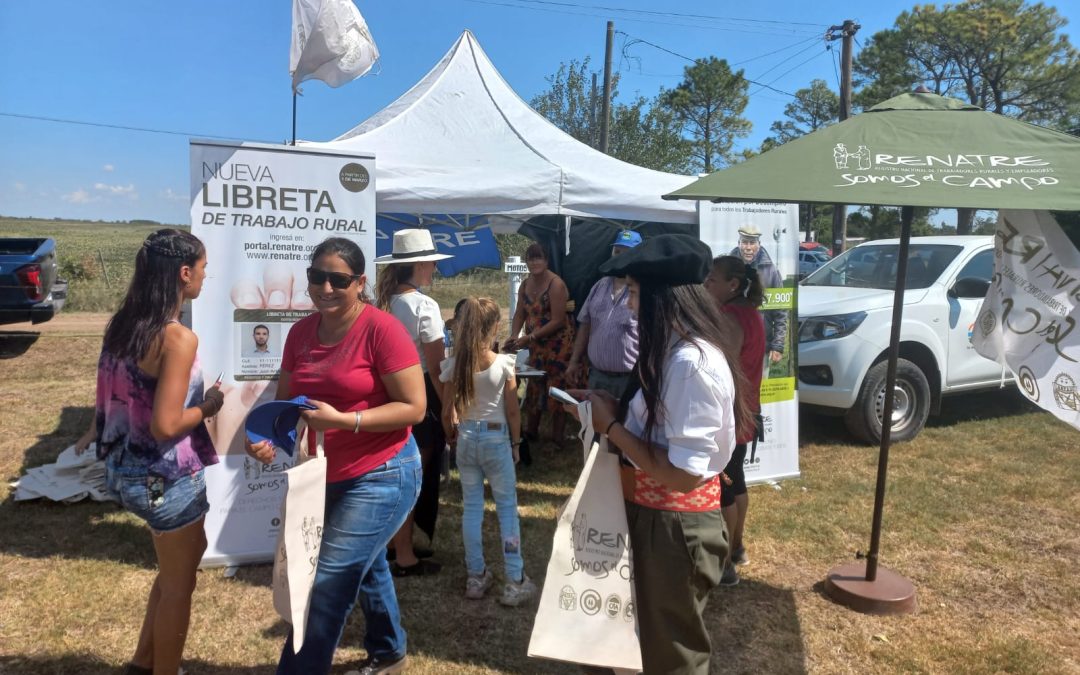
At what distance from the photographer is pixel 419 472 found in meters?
2.52

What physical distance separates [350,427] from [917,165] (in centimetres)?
231

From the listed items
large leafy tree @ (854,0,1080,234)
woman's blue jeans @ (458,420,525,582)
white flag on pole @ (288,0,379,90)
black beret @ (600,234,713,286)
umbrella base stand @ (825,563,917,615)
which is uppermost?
large leafy tree @ (854,0,1080,234)

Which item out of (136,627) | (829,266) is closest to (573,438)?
(829,266)

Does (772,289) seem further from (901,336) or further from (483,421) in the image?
(483,421)

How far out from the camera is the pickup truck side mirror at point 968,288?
21.4 feet

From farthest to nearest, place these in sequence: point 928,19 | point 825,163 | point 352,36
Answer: point 928,19 < point 352,36 < point 825,163

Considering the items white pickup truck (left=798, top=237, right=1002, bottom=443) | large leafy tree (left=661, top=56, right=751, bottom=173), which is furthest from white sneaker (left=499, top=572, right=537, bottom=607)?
large leafy tree (left=661, top=56, right=751, bottom=173)

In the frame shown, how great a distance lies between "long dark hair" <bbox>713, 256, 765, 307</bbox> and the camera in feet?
11.0

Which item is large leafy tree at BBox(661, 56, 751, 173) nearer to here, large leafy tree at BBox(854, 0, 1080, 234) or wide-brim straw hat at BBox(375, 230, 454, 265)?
large leafy tree at BBox(854, 0, 1080, 234)

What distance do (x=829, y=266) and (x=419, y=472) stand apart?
6.44m

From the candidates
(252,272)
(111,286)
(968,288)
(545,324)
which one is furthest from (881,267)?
(111,286)

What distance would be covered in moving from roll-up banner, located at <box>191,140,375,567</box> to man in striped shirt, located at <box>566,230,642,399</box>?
1.69m

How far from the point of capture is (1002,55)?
3002 cm

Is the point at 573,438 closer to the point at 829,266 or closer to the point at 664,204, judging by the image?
the point at 664,204
